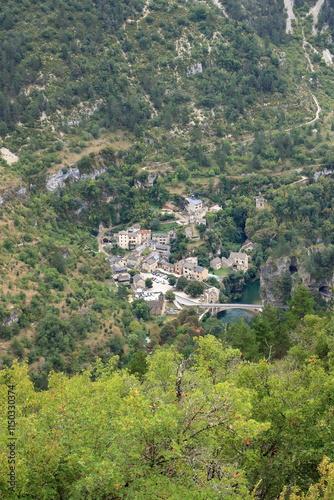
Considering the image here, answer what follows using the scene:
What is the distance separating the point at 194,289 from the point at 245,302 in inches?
216

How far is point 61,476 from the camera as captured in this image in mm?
14891

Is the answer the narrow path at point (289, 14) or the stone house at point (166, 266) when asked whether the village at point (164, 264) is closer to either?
the stone house at point (166, 266)

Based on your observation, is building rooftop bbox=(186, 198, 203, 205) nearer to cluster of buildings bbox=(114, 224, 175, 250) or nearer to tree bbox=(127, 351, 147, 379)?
cluster of buildings bbox=(114, 224, 175, 250)

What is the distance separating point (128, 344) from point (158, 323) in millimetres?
6506

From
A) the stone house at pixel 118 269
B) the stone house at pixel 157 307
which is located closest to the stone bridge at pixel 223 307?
the stone house at pixel 157 307

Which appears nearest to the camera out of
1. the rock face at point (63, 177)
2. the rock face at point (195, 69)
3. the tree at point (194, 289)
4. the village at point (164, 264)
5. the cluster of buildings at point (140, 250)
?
the village at point (164, 264)

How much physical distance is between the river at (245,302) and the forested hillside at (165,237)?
728mm

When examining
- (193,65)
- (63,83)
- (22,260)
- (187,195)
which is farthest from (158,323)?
(193,65)

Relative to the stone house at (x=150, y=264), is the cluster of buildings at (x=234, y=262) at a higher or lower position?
higher

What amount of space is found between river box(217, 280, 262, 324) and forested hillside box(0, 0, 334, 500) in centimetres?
73

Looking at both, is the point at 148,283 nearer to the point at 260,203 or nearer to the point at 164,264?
the point at 164,264

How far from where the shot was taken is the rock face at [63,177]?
2749 inches

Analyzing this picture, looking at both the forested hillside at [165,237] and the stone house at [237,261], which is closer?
the forested hillside at [165,237]

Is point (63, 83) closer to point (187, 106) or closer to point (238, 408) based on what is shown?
point (187, 106)
